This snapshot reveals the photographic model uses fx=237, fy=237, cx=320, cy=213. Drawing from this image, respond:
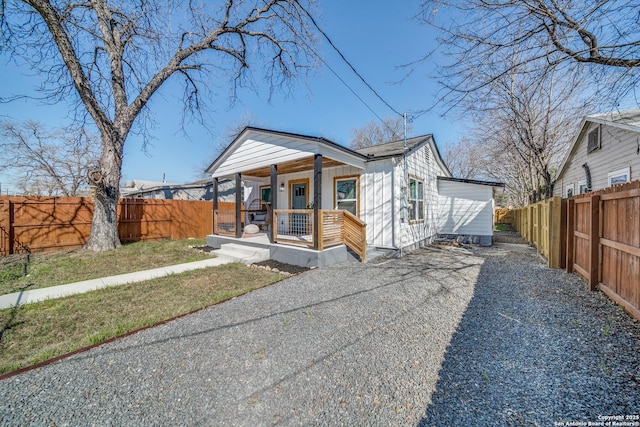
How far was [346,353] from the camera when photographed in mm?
2463

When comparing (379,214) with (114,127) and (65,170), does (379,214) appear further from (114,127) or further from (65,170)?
(65,170)

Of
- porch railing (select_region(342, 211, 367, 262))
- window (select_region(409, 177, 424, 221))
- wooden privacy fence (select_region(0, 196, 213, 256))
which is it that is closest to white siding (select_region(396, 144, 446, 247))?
window (select_region(409, 177, 424, 221))

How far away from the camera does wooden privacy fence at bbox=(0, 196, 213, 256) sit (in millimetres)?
7504

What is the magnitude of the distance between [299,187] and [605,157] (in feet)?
32.2

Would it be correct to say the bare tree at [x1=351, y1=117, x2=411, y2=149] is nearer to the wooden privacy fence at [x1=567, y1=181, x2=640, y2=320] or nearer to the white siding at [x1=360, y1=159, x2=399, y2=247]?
the white siding at [x1=360, y1=159, x2=399, y2=247]

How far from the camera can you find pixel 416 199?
893 cm

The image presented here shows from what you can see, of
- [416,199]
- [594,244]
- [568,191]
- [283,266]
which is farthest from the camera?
[568,191]

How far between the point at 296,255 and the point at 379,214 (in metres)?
3.07

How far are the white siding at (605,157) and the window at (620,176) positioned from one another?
10 cm

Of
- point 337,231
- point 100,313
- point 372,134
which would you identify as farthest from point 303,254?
point 372,134

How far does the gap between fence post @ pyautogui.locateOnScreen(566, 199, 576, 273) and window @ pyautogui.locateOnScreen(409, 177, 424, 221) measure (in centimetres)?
388

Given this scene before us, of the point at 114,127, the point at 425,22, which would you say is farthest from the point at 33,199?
the point at 425,22

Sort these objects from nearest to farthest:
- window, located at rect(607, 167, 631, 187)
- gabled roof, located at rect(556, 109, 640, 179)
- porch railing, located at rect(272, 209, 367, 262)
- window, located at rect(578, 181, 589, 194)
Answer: gabled roof, located at rect(556, 109, 640, 179) → window, located at rect(607, 167, 631, 187) → porch railing, located at rect(272, 209, 367, 262) → window, located at rect(578, 181, 589, 194)

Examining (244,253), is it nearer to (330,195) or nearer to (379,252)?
(330,195)
